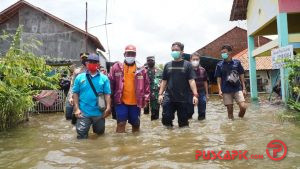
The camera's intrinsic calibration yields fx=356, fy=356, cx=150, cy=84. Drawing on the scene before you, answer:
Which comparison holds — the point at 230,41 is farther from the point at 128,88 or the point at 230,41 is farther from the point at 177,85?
the point at 128,88

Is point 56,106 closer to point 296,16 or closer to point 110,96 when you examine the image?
point 110,96

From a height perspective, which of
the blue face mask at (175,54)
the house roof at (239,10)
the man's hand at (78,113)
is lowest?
the man's hand at (78,113)

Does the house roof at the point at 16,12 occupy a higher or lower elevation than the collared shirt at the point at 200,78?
higher

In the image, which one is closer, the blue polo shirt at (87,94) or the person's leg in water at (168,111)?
the blue polo shirt at (87,94)

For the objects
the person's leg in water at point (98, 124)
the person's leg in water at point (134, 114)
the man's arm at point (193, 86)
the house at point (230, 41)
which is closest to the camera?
the person's leg in water at point (98, 124)

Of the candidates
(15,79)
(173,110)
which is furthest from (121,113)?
(15,79)

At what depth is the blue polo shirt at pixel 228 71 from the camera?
7.95 meters

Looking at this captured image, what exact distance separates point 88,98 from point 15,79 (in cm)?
178

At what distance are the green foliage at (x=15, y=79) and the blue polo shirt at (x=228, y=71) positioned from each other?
3.88 metres

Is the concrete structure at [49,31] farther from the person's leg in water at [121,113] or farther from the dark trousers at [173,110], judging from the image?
the person's leg in water at [121,113]

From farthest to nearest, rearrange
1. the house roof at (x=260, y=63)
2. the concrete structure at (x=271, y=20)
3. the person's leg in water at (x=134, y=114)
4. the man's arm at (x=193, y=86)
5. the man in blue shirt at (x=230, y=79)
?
the house roof at (x=260, y=63), the concrete structure at (x=271, y=20), the man in blue shirt at (x=230, y=79), the man's arm at (x=193, y=86), the person's leg in water at (x=134, y=114)

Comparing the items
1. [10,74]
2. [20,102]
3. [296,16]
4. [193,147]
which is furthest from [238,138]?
[296,16]

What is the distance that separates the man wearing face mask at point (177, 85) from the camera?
6539 mm

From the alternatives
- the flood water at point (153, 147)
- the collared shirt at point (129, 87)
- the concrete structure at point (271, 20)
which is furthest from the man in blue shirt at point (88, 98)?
the concrete structure at point (271, 20)
